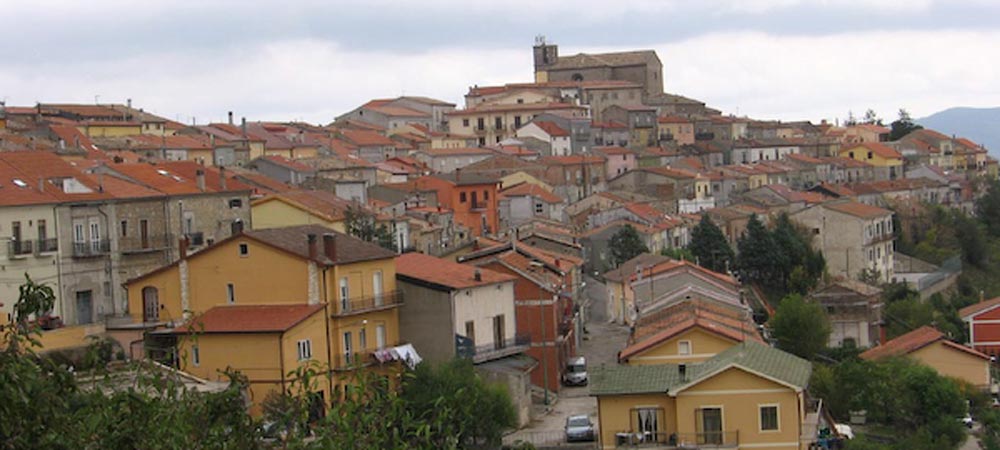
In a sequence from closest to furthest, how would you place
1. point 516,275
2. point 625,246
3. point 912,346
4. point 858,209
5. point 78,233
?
point 78,233 < point 516,275 < point 912,346 < point 625,246 < point 858,209

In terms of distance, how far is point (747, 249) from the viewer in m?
68.2

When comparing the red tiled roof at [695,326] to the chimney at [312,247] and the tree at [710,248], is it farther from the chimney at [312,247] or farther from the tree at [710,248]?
the tree at [710,248]

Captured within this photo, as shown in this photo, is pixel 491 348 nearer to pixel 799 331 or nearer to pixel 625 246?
pixel 799 331

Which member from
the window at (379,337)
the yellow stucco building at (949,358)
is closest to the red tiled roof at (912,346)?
the yellow stucco building at (949,358)

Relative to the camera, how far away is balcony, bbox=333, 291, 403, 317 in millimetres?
35938

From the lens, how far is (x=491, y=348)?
38.8m

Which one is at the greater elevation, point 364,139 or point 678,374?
point 364,139

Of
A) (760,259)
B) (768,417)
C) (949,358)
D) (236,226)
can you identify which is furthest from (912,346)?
(760,259)

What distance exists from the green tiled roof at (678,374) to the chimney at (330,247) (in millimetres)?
6617

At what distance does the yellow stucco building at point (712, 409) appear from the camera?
30719 millimetres

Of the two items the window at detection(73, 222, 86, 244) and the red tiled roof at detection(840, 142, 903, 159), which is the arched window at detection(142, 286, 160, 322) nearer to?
the window at detection(73, 222, 86, 244)

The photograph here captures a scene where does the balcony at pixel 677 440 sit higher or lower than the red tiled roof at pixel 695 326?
lower

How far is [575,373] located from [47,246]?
1291 cm

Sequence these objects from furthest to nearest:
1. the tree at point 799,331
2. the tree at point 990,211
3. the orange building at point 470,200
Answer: the tree at point 990,211 < the orange building at point 470,200 < the tree at point 799,331
